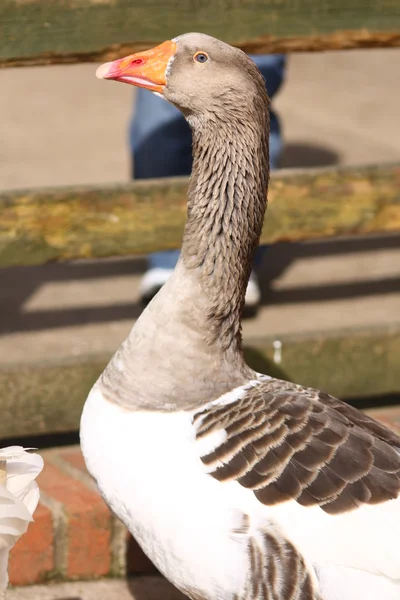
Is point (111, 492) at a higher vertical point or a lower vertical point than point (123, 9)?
lower

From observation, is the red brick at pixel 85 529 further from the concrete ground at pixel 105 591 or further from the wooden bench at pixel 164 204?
the wooden bench at pixel 164 204

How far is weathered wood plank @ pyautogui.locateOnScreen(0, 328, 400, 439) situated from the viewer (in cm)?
311

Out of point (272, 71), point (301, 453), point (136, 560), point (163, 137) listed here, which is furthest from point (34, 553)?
point (272, 71)

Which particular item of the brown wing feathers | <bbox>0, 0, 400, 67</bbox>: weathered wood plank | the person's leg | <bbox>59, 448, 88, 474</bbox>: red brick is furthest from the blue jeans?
the brown wing feathers

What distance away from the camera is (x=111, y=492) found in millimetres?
2318

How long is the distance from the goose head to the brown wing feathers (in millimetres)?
745

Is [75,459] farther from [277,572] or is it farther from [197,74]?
[197,74]

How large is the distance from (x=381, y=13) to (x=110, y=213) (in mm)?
1088

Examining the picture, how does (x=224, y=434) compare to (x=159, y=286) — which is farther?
(x=159, y=286)

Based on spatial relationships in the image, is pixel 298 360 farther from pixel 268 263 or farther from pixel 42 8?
pixel 268 263

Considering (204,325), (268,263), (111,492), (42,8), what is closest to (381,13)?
(42,8)

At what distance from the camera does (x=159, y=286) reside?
14.6ft

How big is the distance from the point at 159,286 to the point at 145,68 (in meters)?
2.15

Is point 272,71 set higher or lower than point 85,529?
higher
